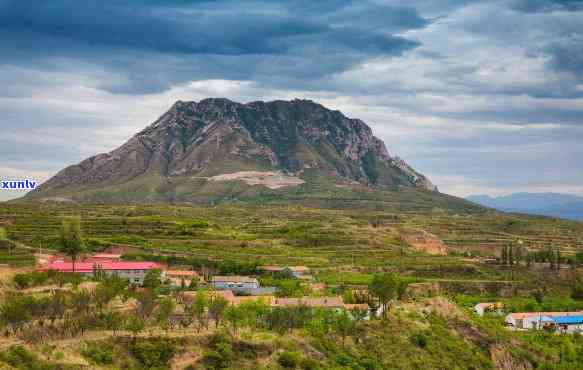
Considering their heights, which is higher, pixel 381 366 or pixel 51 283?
pixel 51 283

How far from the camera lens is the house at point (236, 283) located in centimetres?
9750

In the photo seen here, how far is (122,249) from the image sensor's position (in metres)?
125

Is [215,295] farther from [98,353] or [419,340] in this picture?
[98,353]

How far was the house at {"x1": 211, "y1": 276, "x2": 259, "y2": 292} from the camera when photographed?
97500mm

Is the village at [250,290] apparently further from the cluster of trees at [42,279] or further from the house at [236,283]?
the cluster of trees at [42,279]

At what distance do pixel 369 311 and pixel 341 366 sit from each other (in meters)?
16.5

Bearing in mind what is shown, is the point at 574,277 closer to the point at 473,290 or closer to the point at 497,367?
the point at 473,290

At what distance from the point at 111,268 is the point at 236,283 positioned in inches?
697

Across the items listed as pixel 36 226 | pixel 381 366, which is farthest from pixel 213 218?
pixel 381 366

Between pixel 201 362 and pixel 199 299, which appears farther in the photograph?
pixel 199 299

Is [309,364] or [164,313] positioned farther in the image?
Answer: [164,313]

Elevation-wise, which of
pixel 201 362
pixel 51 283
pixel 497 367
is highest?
pixel 51 283

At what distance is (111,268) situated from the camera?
97562 millimetres

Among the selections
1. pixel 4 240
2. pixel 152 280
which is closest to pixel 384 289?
pixel 152 280
